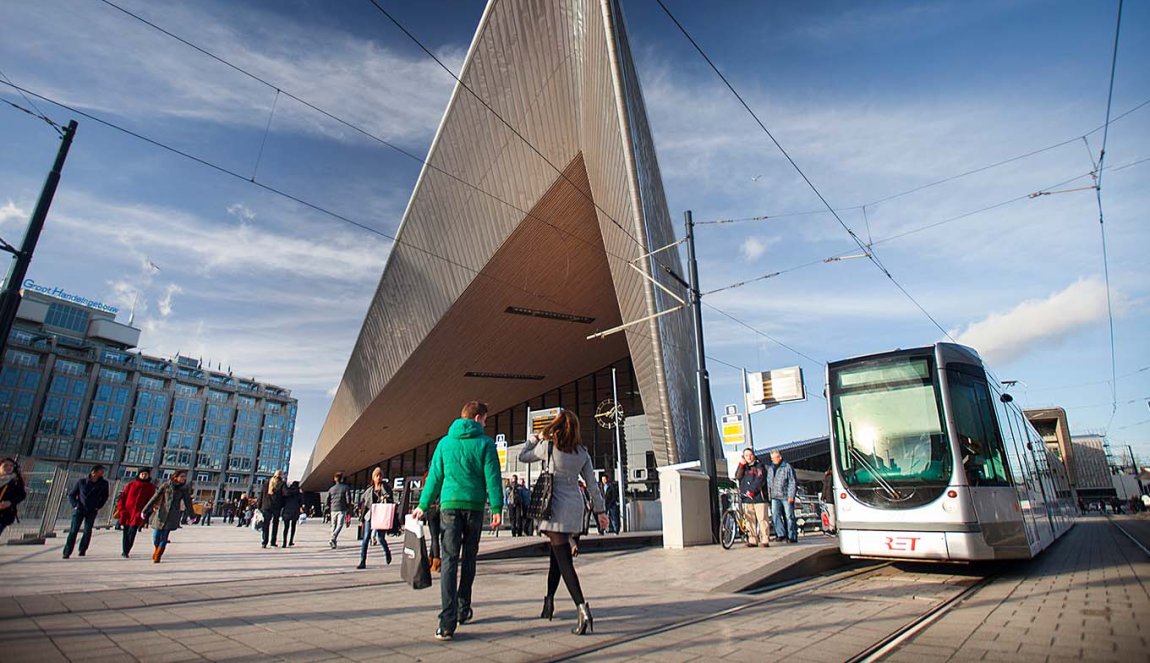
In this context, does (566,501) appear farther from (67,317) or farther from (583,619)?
(67,317)

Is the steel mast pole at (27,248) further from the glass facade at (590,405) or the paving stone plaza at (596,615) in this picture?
the glass facade at (590,405)

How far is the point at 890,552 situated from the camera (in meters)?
6.36

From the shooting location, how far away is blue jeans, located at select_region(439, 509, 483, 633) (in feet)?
11.8

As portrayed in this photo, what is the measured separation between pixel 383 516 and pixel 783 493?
5924mm

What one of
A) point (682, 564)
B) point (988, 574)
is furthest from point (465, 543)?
point (988, 574)

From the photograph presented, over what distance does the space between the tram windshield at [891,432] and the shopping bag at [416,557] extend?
4944mm

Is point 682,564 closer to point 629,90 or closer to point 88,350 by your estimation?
point 629,90

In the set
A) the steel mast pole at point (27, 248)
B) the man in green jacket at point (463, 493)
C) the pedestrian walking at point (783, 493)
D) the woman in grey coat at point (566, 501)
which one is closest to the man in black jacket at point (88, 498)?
the steel mast pole at point (27, 248)

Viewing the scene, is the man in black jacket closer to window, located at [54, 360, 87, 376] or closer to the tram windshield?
the tram windshield

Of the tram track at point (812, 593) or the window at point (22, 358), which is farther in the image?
the window at point (22, 358)

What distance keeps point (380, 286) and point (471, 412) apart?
27.0 metres

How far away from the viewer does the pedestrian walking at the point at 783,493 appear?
9.27 m

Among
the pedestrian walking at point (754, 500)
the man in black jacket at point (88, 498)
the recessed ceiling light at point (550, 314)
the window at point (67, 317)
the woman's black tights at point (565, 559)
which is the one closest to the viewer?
the woman's black tights at point (565, 559)

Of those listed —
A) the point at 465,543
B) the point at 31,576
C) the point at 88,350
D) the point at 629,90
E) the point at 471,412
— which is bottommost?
the point at 31,576
